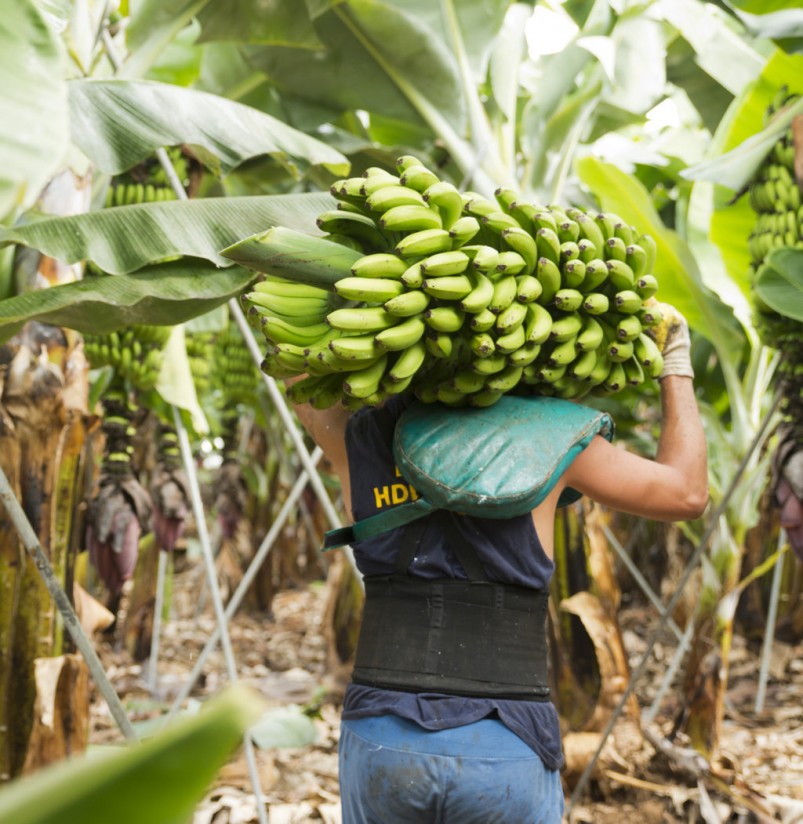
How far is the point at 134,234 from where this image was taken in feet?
4.99

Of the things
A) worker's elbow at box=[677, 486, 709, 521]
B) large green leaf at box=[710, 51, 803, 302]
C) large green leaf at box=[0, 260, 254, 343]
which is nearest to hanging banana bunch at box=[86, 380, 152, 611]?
large green leaf at box=[0, 260, 254, 343]

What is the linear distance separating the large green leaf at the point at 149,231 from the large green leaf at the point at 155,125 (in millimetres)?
243

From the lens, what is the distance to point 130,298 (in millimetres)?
1451

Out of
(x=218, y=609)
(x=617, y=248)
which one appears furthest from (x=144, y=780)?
(x=218, y=609)

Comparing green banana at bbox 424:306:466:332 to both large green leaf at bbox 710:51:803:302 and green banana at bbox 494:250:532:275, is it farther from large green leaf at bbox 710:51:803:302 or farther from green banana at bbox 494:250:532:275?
large green leaf at bbox 710:51:803:302

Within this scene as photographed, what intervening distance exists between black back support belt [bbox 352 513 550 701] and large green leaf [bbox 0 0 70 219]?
2.40ft

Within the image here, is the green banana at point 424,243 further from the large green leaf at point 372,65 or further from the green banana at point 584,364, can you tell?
the large green leaf at point 372,65

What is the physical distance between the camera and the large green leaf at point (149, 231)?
4.86 feet

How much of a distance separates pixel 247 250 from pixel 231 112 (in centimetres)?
87

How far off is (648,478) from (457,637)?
1.27ft

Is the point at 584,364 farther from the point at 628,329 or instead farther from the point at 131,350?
the point at 131,350

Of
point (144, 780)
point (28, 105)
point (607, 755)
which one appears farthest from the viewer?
point (607, 755)

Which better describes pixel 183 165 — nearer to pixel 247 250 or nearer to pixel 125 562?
pixel 125 562

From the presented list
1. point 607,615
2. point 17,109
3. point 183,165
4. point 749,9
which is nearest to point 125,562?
point 183,165
